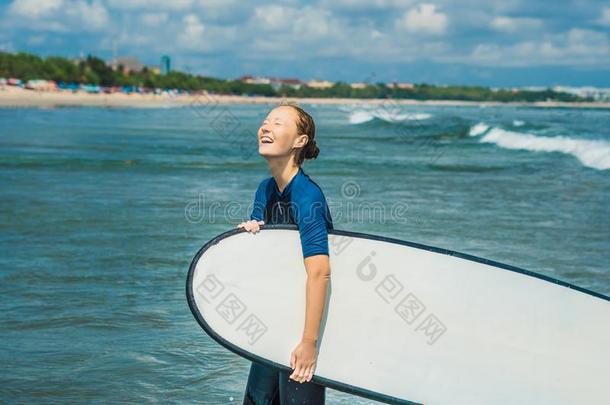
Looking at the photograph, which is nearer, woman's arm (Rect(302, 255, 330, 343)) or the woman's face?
woman's arm (Rect(302, 255, 330, 343))

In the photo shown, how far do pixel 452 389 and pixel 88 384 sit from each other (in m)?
2.06

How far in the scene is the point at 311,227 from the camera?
100 inches

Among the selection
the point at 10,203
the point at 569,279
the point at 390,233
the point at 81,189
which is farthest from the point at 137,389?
the point at 81,189

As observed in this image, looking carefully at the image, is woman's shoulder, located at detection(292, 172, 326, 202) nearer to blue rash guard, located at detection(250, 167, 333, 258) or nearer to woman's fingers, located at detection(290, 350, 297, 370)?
blue rash guard, located at detection(250, 167, 333, 258)

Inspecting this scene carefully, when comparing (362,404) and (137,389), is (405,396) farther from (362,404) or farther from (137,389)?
(137,389)

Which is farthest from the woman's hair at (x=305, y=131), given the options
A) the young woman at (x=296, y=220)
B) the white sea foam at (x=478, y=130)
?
the white sea foam at (x=478, y=130)

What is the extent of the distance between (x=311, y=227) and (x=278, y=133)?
34 cm

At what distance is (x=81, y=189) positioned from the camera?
12.3m

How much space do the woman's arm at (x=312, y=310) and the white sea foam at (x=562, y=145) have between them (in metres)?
17.8

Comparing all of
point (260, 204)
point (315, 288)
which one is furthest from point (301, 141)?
point (315, 288)

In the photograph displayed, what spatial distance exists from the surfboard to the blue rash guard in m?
0.08

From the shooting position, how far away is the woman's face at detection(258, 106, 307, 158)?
266cm

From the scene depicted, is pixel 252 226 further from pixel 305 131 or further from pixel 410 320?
pixel 410 320

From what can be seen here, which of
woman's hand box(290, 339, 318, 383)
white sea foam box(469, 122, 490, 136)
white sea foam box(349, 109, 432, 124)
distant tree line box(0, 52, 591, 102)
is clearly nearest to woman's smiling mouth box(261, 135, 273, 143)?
woman's hand box(290, 339, 318, 383)
